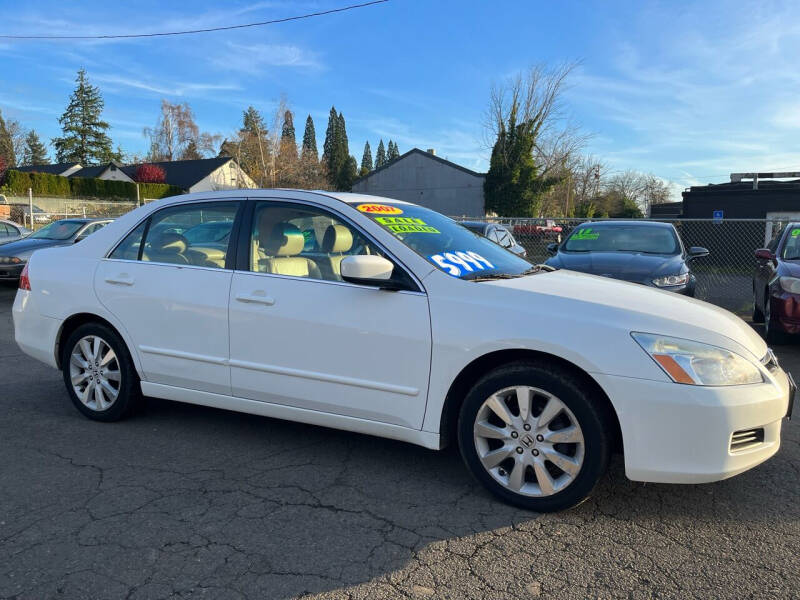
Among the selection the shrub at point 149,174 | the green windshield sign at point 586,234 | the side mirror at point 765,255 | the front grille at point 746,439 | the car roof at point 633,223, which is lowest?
the front grille at point 746,439

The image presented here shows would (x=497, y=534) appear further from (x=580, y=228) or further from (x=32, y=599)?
(x=580, y=228)

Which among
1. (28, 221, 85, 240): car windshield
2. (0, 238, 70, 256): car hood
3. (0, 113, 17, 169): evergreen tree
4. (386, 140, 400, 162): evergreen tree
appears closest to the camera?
(0, 238, 70, 256): car hood

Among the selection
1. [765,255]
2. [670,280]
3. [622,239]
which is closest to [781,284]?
[765,255]

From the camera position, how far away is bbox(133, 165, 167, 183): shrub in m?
61.3

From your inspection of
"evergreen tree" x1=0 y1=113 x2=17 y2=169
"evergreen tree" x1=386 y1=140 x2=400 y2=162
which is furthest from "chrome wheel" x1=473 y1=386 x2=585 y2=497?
"evergreen tree" x1=386 y1=140 x2=400 y2=162

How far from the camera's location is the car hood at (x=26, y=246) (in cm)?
1129

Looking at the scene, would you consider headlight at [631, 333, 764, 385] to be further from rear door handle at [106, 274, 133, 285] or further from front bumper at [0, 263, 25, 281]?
front bumper at [0, 263, 25, 281]

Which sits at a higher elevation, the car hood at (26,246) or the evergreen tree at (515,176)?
the evergreen tree at (515,176)

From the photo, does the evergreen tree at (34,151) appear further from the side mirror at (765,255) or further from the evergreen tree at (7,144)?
the side mirror at (765,255)

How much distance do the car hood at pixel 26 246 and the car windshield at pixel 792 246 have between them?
11.6 m

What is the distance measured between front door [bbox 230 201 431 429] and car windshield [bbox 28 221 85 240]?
9823mm

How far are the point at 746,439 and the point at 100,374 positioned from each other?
4058mm

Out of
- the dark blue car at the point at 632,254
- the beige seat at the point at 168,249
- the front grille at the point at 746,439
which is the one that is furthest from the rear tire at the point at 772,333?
the beige seat at the point at 168,249

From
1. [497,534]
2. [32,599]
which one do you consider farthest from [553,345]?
[32,599]
